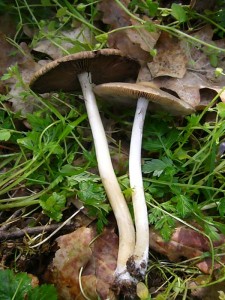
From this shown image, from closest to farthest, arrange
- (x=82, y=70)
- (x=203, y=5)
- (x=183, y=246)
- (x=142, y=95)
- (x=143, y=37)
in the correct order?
1. (x=183, y=246)
2. (x=142, y=95)
3. (x=82, y=70)
4. (x=143, y=37)
5. (x=203, y=5)

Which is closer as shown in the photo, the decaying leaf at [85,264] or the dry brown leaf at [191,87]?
the decaying leaf at [85,264]

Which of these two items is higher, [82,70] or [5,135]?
[82,70]

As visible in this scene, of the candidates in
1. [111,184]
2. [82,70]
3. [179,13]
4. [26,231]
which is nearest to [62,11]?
[82,70]

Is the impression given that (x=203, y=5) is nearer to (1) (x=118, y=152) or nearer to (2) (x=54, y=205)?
(1) (x=118, y=152)

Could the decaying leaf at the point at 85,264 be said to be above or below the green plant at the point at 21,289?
below

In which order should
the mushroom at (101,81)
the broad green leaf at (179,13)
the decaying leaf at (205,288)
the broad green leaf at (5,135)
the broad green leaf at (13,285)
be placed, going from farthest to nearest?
the broad green leaf at (179,13), the broad green leaf at (5,135), the mushroom at (101,81), the decaying leaf at (205,288), the broad green leaf at (13,285)

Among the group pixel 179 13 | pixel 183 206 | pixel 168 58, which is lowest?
pixel 183 206

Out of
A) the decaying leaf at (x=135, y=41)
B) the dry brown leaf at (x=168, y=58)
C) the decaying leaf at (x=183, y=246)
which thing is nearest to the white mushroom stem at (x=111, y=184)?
the decaying leaf at (x=183, y=246)

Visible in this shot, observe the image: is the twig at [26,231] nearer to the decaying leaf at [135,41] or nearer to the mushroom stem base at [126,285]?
the mushroom stem base at [126,285]
